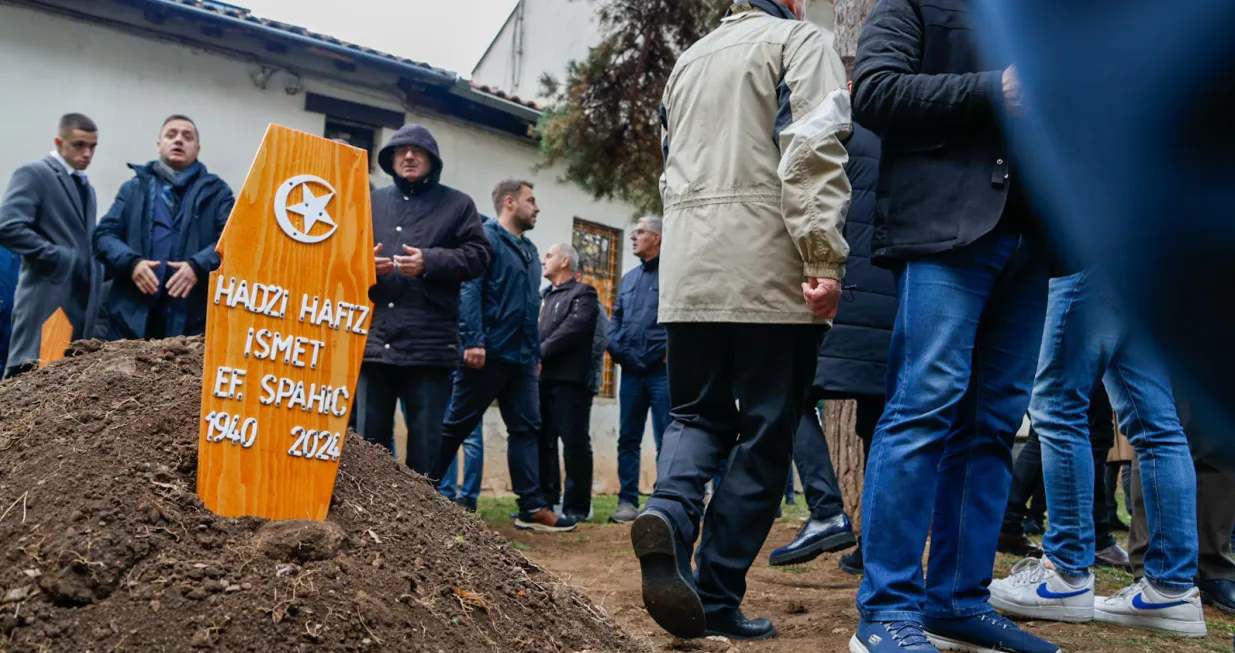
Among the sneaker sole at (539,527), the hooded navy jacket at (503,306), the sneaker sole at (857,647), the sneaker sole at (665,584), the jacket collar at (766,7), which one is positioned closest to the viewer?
the sneaker sole at (857,647)

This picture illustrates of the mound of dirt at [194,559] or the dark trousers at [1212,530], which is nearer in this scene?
the mound of dirt at [194,559]

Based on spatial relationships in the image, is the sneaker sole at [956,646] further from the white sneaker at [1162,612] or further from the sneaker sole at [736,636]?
the white sneaker at [1162,612]

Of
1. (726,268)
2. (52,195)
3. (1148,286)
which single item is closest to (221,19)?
(52,195)

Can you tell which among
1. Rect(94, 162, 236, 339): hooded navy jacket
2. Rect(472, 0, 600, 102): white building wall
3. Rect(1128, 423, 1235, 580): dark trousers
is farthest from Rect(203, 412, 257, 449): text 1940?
Rect(472, 0, 600, 102): white building wall

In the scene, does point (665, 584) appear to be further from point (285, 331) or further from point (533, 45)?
point (533, 45)

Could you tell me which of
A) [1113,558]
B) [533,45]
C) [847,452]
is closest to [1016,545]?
[1113,558]

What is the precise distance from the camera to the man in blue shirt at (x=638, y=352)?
7.85 meters

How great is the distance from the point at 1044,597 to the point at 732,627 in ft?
3.64

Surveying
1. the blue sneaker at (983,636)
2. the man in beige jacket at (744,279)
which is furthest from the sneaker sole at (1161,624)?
the man in beige jacket at (744,279)

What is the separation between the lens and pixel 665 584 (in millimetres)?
2646

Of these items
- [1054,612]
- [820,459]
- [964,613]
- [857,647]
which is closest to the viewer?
[857,647]

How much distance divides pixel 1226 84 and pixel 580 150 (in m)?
8.65

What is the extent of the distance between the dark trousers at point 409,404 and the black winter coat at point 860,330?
2.06 metres

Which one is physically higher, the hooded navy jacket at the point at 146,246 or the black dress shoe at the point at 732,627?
the hooded navy jacket at the point at 146,246
